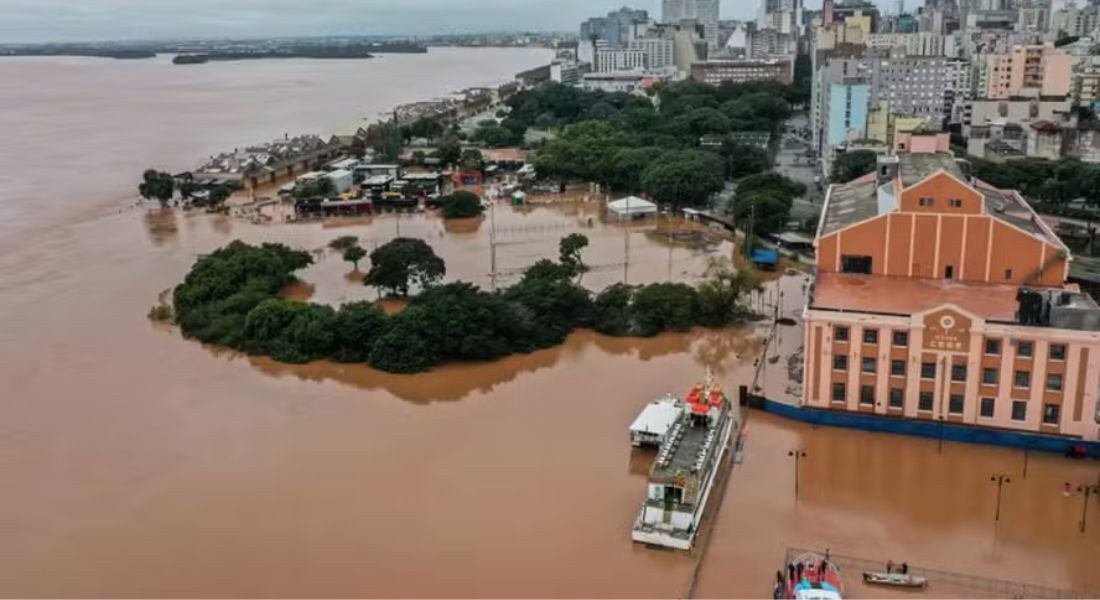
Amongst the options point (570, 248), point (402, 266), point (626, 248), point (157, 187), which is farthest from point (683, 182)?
point (157, 187)

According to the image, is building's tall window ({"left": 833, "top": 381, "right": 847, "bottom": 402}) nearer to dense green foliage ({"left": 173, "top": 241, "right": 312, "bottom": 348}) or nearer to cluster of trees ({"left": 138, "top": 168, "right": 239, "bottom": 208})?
A: dense green foliage ({"left": 173, "top": 241, "right": 312, "bottom": 348})

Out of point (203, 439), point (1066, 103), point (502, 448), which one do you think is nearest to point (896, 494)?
point (502, 448)

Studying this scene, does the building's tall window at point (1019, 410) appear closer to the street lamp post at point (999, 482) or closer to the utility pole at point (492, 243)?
the street lamp post at point (999, 482)

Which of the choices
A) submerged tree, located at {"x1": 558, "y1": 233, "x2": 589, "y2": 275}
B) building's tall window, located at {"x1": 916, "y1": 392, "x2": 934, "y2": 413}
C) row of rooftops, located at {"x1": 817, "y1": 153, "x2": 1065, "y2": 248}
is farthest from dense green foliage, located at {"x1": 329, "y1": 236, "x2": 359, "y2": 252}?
building's tall window, located at {"x1": 916, "y1": 392, "x2": 934, "y2": 413}

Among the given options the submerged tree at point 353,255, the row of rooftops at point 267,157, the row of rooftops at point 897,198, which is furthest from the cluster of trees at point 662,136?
the submerged tree at point 353,255

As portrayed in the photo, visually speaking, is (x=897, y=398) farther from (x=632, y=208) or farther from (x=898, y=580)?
(x=632, y=208)

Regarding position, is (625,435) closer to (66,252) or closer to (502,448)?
(502,448)
